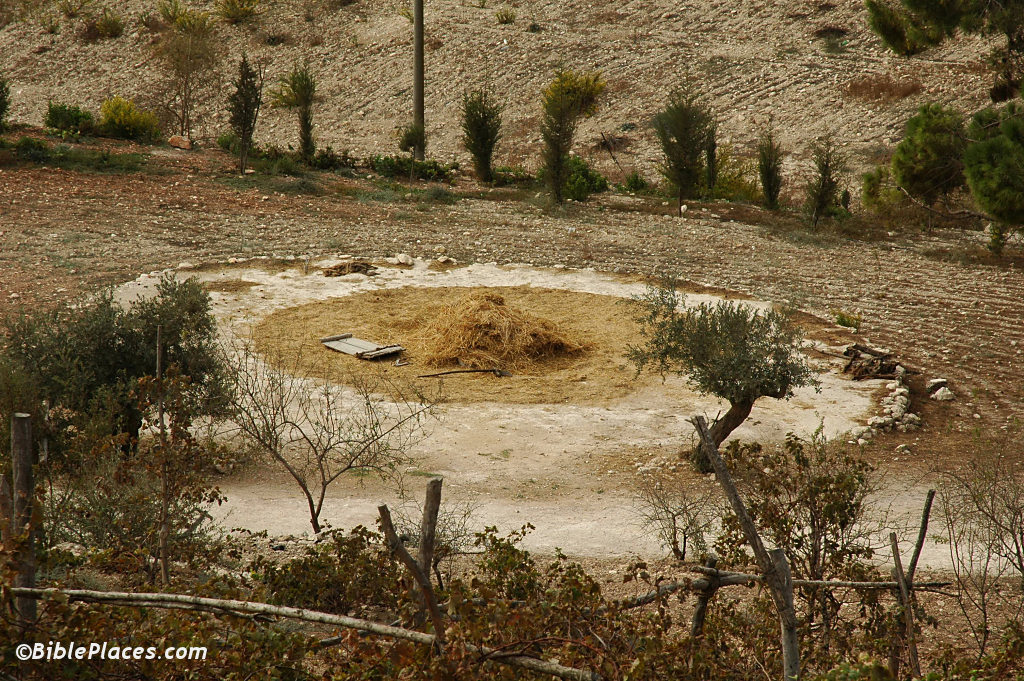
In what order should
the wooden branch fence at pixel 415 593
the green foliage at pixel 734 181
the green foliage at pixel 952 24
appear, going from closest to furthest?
the wooden branch fence at pixel 415 593 < the green foliage at pixel 952 24 < the green foliage at pixel 734 181

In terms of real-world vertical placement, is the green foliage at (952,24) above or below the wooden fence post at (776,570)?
above

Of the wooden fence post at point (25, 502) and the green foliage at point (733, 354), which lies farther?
the green foliage at point (733, 354)

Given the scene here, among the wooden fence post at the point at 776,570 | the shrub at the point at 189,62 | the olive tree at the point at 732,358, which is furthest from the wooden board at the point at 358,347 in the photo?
the shrub at the point at 189,62

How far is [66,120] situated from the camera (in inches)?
789

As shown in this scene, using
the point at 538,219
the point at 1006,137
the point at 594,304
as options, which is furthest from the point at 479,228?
the point at 1006,137

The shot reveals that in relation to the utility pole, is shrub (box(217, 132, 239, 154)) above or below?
below

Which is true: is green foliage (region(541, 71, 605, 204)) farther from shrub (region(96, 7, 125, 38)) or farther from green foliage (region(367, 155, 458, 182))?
shrub (region(96, 7, 125, 38))

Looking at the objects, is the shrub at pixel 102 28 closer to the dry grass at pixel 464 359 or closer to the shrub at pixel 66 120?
the shrub at pixel 66 120

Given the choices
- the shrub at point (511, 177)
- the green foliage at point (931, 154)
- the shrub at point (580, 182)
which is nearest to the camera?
the green foliage at point (931, 154)

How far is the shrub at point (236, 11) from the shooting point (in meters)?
30.9

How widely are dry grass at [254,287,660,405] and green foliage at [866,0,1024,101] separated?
541 centimetres

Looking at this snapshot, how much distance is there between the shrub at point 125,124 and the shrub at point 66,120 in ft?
1.19

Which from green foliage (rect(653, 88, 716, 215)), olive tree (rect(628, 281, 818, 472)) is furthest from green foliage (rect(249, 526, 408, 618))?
green foliage (rect(653, 88, 716, 215))

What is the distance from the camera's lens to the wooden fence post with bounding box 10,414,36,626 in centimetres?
271
